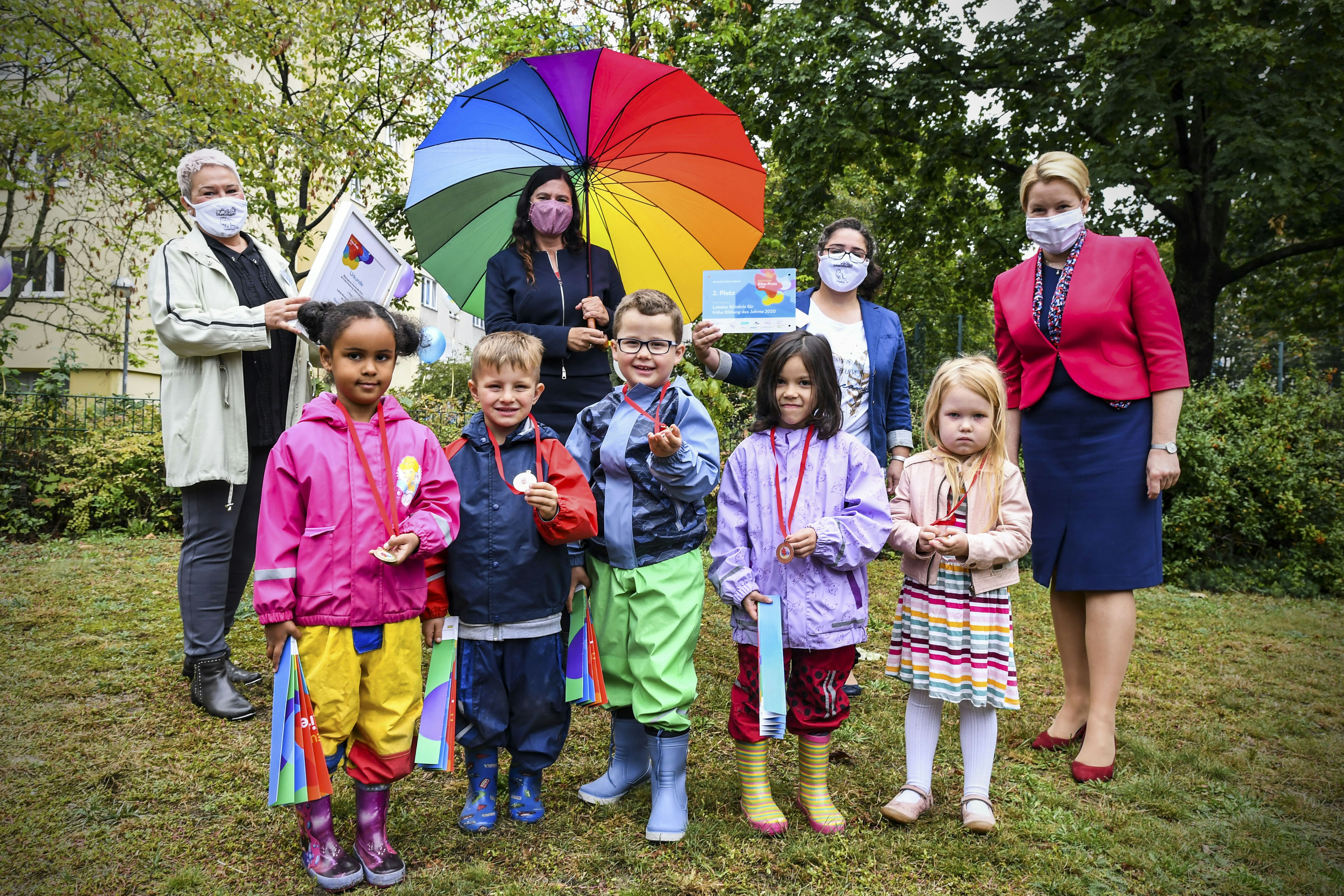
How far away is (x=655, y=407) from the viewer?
2961mm

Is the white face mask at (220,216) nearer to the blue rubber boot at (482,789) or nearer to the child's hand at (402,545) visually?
the child's hand at (402,545)

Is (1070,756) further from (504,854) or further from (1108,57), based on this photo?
(1108,57)

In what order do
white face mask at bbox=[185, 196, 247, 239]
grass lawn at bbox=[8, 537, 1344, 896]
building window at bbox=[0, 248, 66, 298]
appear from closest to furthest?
grass lawn at bbox=[8, 537, 1344, 896]
white face mask at bbox=[185, 196, 247, 239]
building window at bbox=[0, 248, 66, 298]

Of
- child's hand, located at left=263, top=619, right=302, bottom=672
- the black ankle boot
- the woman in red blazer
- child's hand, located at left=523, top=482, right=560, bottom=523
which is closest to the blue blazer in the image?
the woman in red blazer

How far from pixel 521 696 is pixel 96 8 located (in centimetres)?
1137

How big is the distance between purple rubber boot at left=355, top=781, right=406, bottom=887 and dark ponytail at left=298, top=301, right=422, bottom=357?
1390mm

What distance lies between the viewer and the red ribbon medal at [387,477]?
2547mm

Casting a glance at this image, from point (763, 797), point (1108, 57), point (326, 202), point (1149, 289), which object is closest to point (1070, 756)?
point (763, 797)

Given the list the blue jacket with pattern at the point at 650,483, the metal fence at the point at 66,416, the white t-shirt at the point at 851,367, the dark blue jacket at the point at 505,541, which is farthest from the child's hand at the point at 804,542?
the metal fence at the point at 66,416

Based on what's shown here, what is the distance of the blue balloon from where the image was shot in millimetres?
2924

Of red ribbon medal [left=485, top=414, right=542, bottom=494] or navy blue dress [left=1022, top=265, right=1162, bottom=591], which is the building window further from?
navy blue dress [left=1022, top=265, right=1162, bottom=591]

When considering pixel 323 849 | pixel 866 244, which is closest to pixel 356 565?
pixel 323 849

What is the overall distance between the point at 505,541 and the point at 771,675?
3.26 ft

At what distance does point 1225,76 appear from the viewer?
9.89 m
